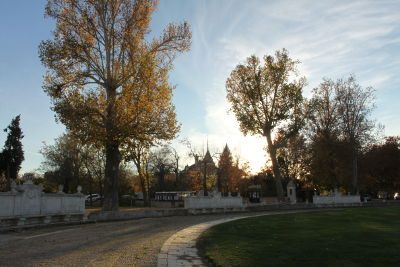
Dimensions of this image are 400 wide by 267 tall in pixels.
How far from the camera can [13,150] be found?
2479 inches

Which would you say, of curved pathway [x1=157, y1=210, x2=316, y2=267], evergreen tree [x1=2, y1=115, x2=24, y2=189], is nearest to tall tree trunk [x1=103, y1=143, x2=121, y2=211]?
curved pathway [x1=157, y1=210, x2=316, y2=267]

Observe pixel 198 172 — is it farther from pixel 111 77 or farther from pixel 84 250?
pixel 84 250

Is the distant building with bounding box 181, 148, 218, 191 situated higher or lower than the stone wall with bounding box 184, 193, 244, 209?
higher

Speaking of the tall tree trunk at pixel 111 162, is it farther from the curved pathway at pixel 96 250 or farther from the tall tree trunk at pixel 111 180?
the curved pathway at pixel 96 250

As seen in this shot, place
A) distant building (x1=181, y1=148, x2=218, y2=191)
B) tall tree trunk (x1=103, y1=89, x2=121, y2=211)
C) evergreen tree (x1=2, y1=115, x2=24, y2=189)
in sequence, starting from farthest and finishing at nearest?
distant building (x1=181, y1=148, x2=218, y2=191), evergreen tree (x1=2, y1=115, x2=24, y2=189), tall tree trunk (x1=103, y1=89, x2=121, y2=211)

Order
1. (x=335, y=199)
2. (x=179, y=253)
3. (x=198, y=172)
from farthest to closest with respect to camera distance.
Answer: (x=198, y=172), (x=335, y=199), (x=179, y=253)

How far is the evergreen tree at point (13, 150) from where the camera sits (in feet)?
204

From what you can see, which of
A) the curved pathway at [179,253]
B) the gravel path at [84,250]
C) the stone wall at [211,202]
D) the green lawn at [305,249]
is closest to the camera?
the green lawn at [305,249]

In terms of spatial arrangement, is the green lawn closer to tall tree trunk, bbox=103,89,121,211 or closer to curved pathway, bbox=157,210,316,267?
curved pathway, bbox=157,210,316,267

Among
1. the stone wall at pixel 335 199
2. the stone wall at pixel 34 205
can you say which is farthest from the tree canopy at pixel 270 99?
the stone wall at pixel 34 205

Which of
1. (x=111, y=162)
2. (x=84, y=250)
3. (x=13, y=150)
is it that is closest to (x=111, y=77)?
(x=111, y=162)

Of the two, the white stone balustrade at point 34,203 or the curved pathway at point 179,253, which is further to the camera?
the white stone balustrade at point 34,203

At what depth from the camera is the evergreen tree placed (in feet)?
204

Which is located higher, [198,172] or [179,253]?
[198,172]
